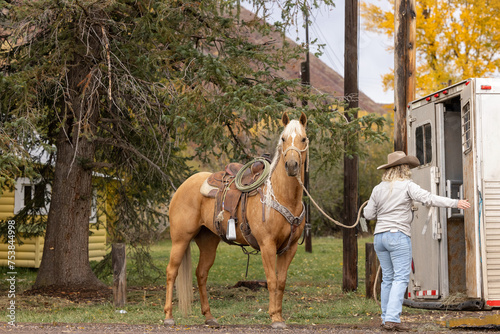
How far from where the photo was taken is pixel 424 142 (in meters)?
Result: 9.00

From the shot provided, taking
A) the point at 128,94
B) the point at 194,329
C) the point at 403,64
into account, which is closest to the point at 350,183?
the point at 403,64

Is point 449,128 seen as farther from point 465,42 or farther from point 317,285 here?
point 465,42

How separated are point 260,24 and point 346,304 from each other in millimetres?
5389

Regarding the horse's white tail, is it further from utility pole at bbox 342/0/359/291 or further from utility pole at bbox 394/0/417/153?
utility pole at bbox 342/0/359/291

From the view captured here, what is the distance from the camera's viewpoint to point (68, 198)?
12.5 meters

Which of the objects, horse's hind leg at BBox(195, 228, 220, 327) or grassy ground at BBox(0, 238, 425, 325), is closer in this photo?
horse's hind leg at BBox(195, 228, 220, 327)

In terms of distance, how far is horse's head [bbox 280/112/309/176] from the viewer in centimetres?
698

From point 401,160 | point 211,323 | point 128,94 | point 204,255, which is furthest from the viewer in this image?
point 128,94

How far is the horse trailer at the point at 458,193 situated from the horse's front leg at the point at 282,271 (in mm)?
1687

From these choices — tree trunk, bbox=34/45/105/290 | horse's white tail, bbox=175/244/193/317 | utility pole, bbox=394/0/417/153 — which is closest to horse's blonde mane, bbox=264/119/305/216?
horse's white tail, bbox=175/244/193/317

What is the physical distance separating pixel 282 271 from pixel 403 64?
15.7 ft

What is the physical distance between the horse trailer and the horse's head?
176cm

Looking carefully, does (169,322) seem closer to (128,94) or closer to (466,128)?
(466,128)

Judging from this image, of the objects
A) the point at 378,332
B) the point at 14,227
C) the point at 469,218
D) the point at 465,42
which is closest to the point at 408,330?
the point at 378,332
